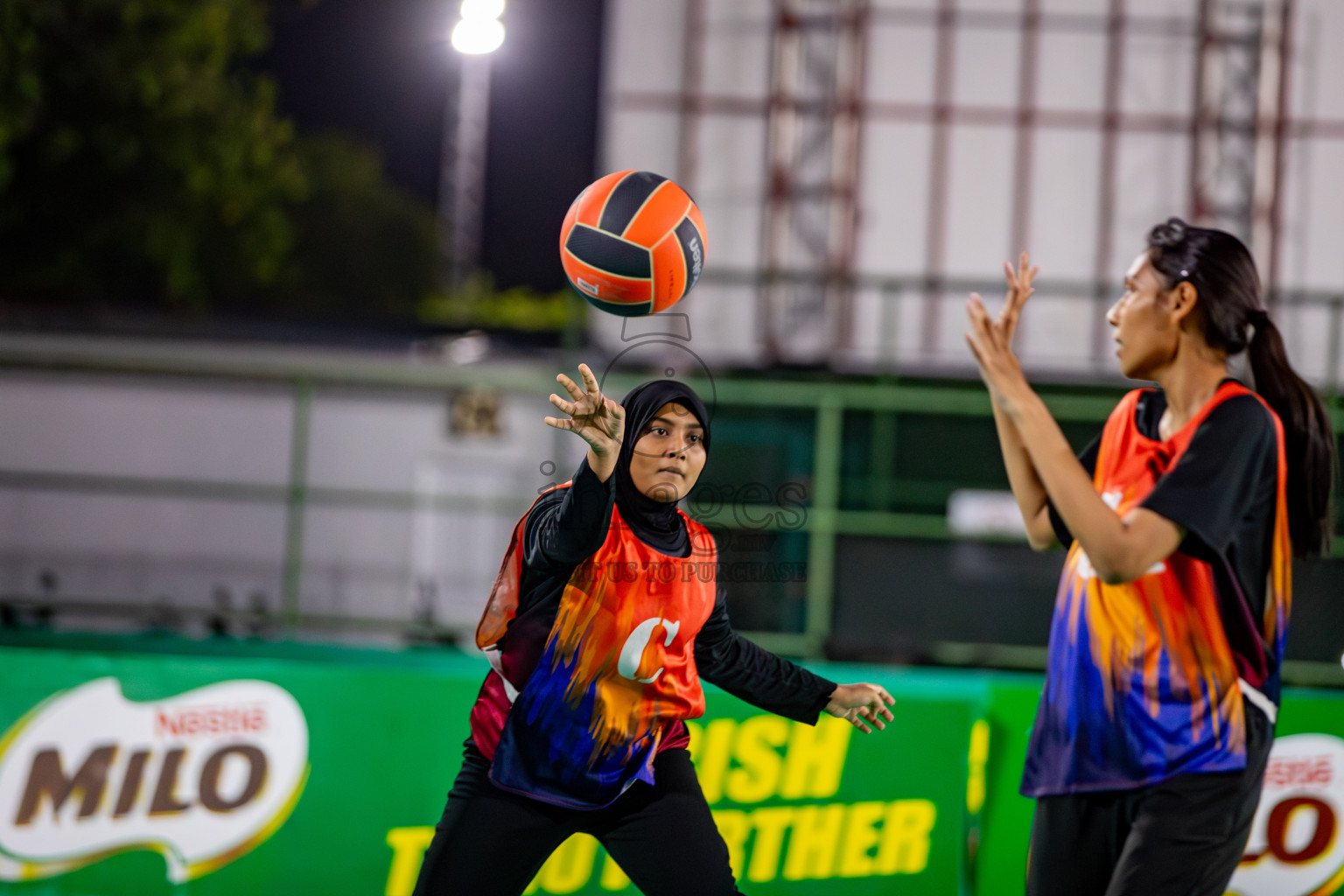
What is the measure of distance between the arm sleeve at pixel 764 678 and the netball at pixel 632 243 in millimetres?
722

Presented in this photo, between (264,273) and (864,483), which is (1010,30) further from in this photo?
(264,273)

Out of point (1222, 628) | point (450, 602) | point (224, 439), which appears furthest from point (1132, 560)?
point (224, 439)

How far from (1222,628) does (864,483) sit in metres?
10.2

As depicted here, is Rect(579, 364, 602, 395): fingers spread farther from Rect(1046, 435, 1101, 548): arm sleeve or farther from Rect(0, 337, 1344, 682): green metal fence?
Rect(0, 337, 1344, 682): green metal fence

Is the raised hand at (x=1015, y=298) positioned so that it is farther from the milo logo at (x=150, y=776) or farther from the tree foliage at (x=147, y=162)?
the tree foliage at (x=147, y=162)

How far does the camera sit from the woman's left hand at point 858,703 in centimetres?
286

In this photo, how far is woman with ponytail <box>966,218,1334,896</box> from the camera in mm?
2324

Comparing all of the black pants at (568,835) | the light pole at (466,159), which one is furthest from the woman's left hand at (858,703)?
the light pole at (466,159)

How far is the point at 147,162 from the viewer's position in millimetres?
17391

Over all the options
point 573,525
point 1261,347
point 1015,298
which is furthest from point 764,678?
point 1261,347

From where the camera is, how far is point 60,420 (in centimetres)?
1340

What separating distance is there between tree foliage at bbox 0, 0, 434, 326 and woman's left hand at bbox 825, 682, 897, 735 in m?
12.9

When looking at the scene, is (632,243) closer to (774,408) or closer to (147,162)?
(774,408)

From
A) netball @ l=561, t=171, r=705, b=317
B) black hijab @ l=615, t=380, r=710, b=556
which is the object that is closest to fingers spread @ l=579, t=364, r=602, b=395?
black hijab @ l=615, t=380, r=710, b=556
